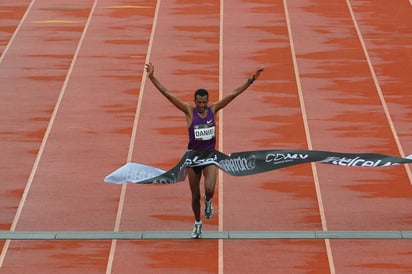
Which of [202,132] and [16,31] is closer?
[202,132]

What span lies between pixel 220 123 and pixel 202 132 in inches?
164

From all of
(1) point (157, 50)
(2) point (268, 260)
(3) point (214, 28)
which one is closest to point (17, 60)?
(1) point (157, 50)

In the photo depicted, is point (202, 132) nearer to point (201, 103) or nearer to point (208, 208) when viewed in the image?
point (201, 103)

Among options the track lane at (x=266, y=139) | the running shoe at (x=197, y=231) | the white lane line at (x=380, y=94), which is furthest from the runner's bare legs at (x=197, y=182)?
the white lane line at (x=380, y=94)

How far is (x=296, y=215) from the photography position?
1342cm

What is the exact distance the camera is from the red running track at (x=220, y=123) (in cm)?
1248

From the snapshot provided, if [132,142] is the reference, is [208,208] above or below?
below

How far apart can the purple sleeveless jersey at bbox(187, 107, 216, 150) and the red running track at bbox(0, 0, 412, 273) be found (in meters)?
1.01

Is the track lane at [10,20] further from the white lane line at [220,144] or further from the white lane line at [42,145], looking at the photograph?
the white lane line at [220,144]

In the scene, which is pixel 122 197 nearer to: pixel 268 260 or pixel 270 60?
pixel 268 260

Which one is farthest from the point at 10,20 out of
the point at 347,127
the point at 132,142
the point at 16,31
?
the point at 347,127

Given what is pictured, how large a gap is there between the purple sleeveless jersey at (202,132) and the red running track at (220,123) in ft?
3.30

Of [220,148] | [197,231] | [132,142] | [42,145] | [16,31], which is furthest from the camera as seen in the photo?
[16,31]

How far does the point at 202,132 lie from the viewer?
12.5 m
